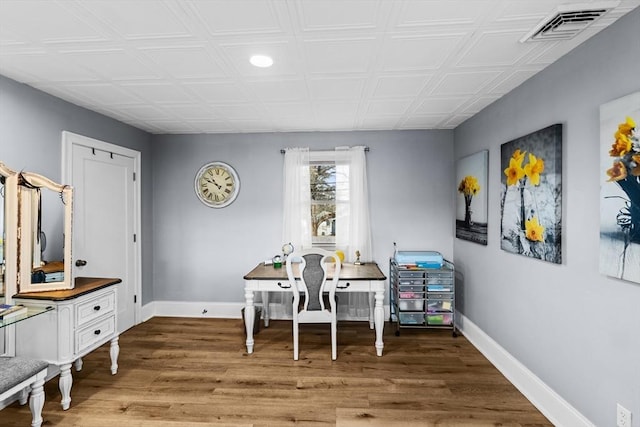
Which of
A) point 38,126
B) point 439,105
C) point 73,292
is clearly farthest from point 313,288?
point 38,126

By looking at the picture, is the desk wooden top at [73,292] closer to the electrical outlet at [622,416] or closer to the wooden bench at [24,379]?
the wooden bench at [24,379]

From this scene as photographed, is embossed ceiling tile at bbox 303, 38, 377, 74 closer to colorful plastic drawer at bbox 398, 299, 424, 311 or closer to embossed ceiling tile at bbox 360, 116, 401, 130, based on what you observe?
embossed ceiling tile at bbox 360, 116, 401, 130

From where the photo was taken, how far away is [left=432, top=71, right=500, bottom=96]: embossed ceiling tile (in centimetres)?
237

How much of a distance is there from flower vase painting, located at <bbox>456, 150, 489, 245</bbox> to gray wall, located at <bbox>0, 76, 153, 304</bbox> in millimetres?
Answer: 3872

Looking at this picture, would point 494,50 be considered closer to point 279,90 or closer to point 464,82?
point 464,82

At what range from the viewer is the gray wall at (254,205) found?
408 centimetres

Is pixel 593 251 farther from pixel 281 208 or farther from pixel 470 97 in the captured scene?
pixel 281 208

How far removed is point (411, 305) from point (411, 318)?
5.5 inches

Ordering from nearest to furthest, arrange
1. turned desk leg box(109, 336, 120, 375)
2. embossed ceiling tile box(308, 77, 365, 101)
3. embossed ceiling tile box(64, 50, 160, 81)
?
1. embossed ceiling tile box(64, 50, 160, 81)
2. embossed ceiling tile box(308, 77, 365, 101)
3. turned desk leg box(109, 336, 120, 375)

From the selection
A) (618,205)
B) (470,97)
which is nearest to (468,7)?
(618,205)

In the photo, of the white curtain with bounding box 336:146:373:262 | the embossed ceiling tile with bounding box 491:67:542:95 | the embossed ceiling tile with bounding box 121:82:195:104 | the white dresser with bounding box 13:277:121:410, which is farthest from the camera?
the white curtain with bounding box 336:146:373:262

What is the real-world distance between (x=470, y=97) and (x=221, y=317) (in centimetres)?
A: 381

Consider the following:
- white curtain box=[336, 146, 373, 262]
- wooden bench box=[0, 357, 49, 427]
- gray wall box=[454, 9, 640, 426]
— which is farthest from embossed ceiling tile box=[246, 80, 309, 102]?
wooden bench box=[0, 357, 49, 427]

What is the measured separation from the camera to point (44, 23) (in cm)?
170
